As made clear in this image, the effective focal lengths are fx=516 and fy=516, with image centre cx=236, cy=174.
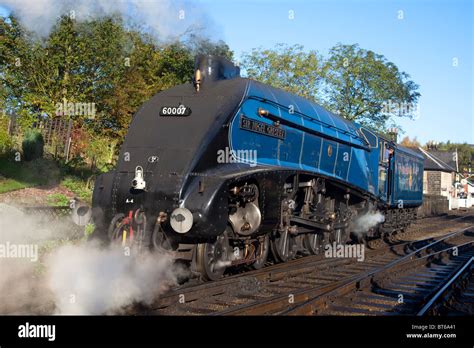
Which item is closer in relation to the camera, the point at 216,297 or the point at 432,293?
the point at 216,297

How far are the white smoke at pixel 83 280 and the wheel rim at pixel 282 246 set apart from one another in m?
2.90

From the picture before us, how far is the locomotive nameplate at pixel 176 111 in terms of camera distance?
912cm

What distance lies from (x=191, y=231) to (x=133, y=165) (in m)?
1.83

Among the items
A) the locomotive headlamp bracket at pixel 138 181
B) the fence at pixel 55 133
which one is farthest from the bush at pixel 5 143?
the locomotive headlamp bracket at pixel 138 181

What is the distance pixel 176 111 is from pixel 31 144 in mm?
10159

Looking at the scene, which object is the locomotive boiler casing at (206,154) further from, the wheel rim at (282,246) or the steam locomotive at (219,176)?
the wheel rim at (282,246)

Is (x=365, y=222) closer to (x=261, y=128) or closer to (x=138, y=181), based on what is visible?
(x=261, y=128)

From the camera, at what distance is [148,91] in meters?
22.4

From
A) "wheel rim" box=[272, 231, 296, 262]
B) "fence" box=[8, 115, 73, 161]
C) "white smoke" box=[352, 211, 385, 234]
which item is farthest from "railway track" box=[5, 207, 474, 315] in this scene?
"fence" box=[8, 115, 73, 161]

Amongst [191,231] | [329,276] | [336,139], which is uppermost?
[336,139]

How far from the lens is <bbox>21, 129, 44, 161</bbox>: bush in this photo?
57.4 ft
